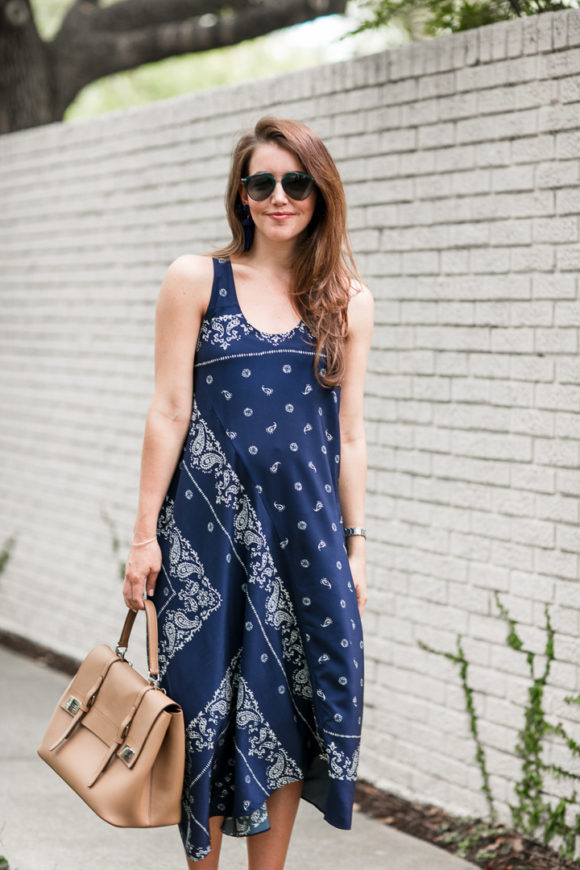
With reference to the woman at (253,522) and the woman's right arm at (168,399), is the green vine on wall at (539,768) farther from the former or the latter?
the woman's right arm at (168,399)

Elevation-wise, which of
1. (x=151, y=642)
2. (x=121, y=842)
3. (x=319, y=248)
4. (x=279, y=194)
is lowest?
(x=121, y=842)

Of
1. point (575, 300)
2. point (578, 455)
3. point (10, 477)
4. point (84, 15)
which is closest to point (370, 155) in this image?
point (575, 300)

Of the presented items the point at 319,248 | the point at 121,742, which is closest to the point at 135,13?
the point at 319,248

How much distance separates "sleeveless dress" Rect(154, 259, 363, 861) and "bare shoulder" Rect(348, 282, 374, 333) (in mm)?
158

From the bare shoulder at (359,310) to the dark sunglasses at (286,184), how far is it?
290mm

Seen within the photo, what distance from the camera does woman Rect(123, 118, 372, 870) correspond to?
271cm

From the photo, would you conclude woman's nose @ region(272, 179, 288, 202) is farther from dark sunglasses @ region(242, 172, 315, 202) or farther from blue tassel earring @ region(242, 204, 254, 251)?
blue tassel earring @ region(242, 204, 254, 251)

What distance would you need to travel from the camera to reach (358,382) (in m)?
2.90

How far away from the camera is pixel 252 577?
8.88 feet

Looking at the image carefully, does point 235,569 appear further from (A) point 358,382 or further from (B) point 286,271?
(B) point 286,271

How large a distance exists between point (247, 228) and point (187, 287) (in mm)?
295

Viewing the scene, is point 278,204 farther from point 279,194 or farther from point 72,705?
point 72,705

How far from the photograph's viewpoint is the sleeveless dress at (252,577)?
8.88 feet

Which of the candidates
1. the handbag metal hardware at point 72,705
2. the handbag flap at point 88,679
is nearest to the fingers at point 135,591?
the handbag flap at point 88,679
